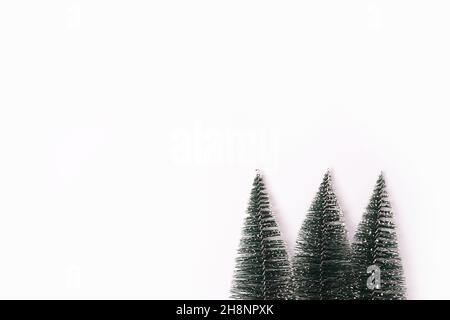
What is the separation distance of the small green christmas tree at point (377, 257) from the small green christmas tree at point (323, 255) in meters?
0.03

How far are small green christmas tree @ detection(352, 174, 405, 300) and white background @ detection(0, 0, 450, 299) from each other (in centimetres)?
3

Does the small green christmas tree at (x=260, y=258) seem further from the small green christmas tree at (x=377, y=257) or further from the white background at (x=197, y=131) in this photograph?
Result: the small green christmas tree at (x=377, y=257)

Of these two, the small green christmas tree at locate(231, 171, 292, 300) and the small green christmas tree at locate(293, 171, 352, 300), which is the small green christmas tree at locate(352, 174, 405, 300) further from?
the small green christmas tree at locate(231, 171, 292, 300)

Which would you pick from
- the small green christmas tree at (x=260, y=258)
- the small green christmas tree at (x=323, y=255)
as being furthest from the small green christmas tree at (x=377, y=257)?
the small green christmas tree at (x=260, y=258)

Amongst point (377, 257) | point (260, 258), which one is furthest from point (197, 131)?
point (377, 257)

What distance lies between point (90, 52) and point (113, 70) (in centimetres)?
7

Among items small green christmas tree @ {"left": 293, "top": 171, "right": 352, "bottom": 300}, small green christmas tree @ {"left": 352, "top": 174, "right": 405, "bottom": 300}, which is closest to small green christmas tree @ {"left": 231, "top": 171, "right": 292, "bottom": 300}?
small green christmas tree @ {"left": 293, "top": 171, "right": 352, "bottom": 300}

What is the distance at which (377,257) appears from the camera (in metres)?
1.19

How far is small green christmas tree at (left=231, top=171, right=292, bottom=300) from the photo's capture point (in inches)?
47.1

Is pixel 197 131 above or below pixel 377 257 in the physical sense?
above

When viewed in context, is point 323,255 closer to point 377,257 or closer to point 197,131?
point 377,257

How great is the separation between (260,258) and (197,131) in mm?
318
